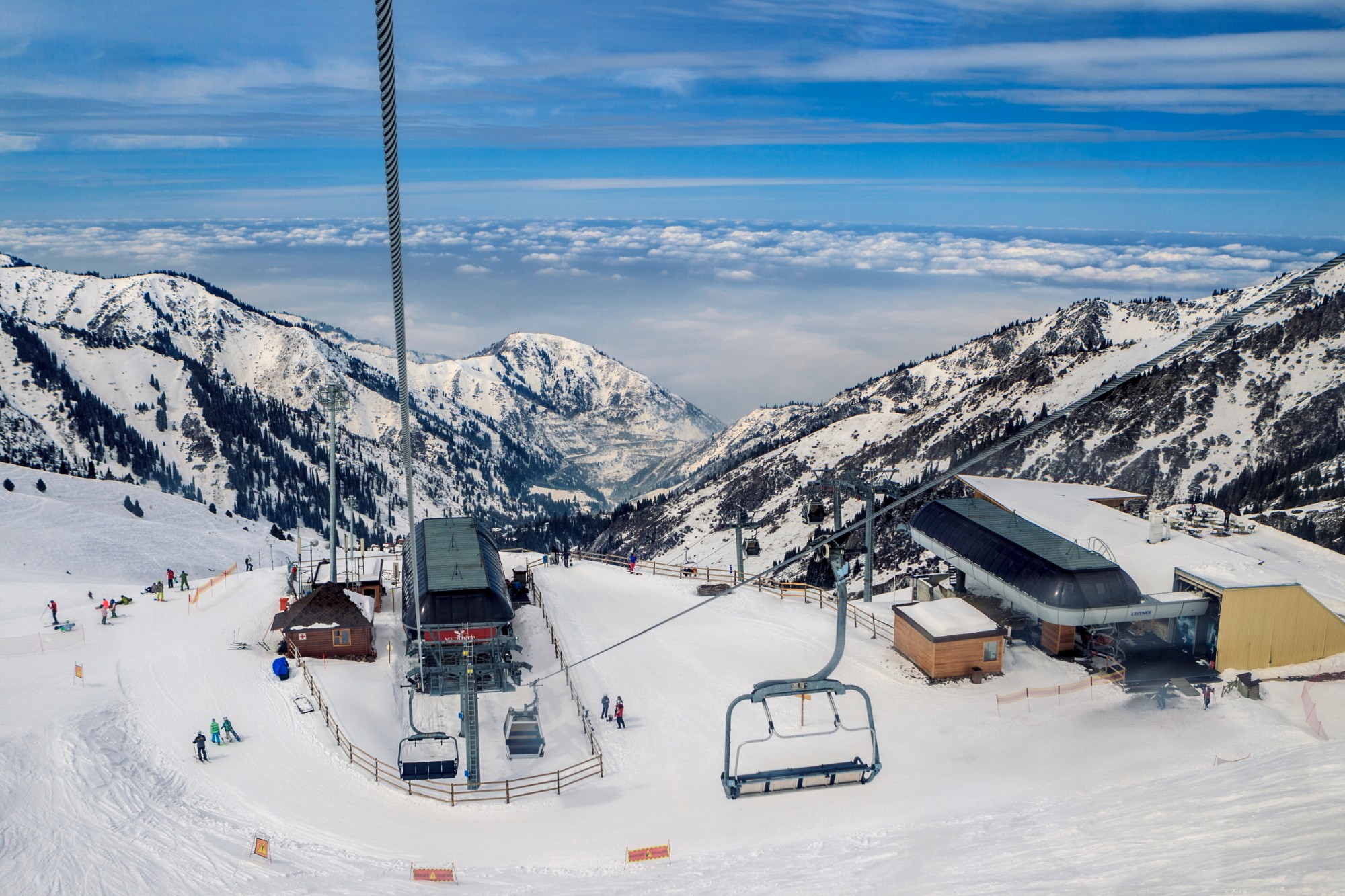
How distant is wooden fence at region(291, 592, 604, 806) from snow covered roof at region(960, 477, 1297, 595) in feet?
79.3

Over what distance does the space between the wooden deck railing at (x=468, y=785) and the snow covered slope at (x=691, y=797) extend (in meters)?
0.42

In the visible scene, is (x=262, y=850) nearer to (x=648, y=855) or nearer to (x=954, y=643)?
(x=648, y=855)

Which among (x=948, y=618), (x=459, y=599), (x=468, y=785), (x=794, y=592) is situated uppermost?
(x=459, y=599)

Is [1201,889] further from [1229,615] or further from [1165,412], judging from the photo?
[1165,412]

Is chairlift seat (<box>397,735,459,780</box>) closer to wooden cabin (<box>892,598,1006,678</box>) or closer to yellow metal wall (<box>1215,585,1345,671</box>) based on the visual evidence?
wooden cabin (<box>892,598,1006,678</box>)

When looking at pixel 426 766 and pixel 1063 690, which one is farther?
pixel 1063 690

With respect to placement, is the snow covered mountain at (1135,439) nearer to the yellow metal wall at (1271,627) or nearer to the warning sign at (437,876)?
the yellow metal wall at (1271,627)

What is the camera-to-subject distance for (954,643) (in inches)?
1399

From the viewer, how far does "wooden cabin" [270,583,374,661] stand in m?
38.4

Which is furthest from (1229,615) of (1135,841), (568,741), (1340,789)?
(568,741)

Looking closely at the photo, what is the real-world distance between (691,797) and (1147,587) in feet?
72.6

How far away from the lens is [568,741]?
106 ft

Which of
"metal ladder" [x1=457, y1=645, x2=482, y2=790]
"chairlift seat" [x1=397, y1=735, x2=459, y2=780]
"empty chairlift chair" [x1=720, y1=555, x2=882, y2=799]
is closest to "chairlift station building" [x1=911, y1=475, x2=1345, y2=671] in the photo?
"empty chairlift chair" [x1=720, y1=555, x2=882, y2=799]

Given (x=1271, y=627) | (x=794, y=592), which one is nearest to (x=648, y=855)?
(x=794, y=592)
